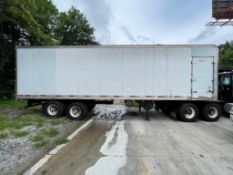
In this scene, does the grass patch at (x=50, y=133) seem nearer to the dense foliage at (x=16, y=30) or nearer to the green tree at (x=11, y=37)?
the dense foliage at (x=16, y=30)

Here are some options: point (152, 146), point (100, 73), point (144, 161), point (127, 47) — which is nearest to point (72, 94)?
point (100, 73)

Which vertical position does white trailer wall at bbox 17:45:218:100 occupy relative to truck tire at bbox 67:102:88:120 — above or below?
above

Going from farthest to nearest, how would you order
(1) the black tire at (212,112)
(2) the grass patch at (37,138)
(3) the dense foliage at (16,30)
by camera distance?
(3) the dense foliage at (16,30)
(1) the black tire at (212,112)
(2) the grass patch at (37,138)

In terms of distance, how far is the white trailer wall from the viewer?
46.0ft

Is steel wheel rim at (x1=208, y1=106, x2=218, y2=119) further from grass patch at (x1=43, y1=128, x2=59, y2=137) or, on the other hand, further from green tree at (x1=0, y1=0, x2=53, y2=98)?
green tree at (x1=0, y1=0, x2=53, y2=98)

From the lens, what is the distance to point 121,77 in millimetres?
14234

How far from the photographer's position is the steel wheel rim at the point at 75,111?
48.0ft

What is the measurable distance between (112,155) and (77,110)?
761 cm

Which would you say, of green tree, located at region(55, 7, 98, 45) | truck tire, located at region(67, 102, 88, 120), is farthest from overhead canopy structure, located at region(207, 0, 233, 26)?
green tree, located at region(55, 7, 98, 45)

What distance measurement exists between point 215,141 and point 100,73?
6.78 m

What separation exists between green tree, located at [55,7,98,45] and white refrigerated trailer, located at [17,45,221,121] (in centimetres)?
4271

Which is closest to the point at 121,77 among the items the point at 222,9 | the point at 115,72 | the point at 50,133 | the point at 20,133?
→ the point at 115,72

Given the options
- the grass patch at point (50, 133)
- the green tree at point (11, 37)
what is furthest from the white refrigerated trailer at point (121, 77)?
the green tree at point (11, 37)

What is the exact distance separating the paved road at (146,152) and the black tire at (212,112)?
7.07ft
